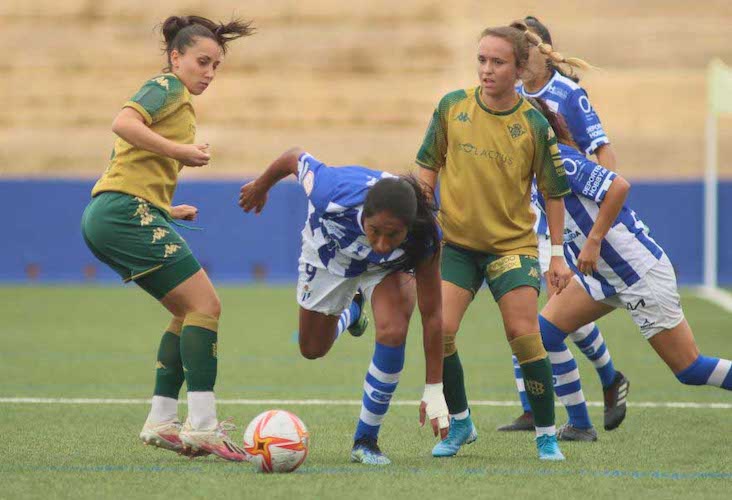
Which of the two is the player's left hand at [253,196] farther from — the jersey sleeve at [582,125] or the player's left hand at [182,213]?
the jersey sleeve at [582,125]

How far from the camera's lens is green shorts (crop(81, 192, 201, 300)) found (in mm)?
5676

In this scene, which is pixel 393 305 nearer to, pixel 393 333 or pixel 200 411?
pixel 393 333

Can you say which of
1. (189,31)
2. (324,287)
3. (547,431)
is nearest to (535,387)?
(547,431)

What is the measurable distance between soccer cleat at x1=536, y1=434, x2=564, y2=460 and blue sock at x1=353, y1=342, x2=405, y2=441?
2.29 ft

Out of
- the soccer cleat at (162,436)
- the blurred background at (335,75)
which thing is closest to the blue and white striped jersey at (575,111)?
the soccer cleat at (162,436)

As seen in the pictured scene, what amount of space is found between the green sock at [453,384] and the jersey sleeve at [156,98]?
5.53 feet

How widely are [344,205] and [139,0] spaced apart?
2265 centimetres

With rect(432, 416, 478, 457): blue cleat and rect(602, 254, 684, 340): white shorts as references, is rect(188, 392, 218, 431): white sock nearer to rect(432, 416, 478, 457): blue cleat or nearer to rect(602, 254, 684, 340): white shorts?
rect(432, 416, 478, 457): blue cleat

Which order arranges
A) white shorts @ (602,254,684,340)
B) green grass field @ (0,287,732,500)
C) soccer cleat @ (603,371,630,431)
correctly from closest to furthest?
green grass field @ (0,287,732,500)
white shorts @ (602,254,684,340)
soccer cleat @ (603,371,630,431)

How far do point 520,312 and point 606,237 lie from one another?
32.8 inches

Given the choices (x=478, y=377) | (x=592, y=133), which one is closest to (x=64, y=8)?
→ (x=478, y=377)

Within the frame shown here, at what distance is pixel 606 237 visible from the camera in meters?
6.31

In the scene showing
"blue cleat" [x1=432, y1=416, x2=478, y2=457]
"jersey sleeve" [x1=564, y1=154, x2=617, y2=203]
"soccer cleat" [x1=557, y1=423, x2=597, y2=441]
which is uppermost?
"jersey sleeve" [x1=564, y1=154, x2=617, y2=203]

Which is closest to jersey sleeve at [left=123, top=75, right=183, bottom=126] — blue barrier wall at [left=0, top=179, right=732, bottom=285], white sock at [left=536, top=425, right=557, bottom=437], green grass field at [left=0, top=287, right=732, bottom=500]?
green grass field at [left=0, top=287, right=732, bottom=500]
